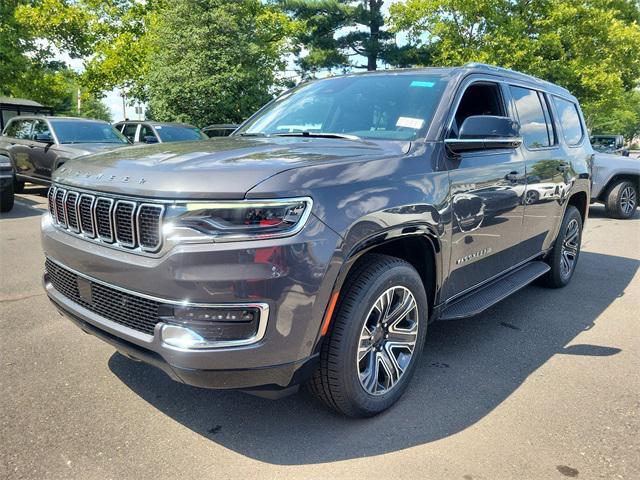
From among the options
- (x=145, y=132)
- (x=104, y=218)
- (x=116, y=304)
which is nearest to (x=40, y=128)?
(x=145, y=132)

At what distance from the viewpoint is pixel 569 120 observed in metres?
5.33

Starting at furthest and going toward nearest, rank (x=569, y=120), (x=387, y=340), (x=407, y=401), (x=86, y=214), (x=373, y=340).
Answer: (x=569, y=120), (x=407, y=401), (x=387, y=340), (x=373, y=340), (x=86, y=214)

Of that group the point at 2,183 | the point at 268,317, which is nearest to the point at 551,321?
the point at 268,317

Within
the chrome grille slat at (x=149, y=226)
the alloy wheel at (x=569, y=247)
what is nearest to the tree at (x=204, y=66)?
the alloy wheel at (x=569, y=247)

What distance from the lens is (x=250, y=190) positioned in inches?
86.0

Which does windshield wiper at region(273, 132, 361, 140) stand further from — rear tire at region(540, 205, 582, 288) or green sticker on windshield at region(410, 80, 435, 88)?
rear tire at region(540, 205, 582, 288)

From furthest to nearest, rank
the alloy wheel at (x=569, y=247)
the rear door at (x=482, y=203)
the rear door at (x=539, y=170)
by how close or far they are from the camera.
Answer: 1. the alloy wheel at (x=569, y=247)
2. the rear door at (x=539, y=170)
3. the rear door at (x=482, y=203)

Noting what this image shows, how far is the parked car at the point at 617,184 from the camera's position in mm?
10617

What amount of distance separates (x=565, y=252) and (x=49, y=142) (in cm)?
936

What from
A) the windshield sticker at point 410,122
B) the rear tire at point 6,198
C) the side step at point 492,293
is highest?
the windshield sticker at point 410,122

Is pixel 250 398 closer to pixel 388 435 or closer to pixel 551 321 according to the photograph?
pixel 388 435

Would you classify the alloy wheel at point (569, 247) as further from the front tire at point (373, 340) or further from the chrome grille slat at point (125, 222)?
the chrome grille slat at point (125, 222)

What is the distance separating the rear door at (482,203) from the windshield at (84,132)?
8.68 m

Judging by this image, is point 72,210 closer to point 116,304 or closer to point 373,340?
point 116,304
